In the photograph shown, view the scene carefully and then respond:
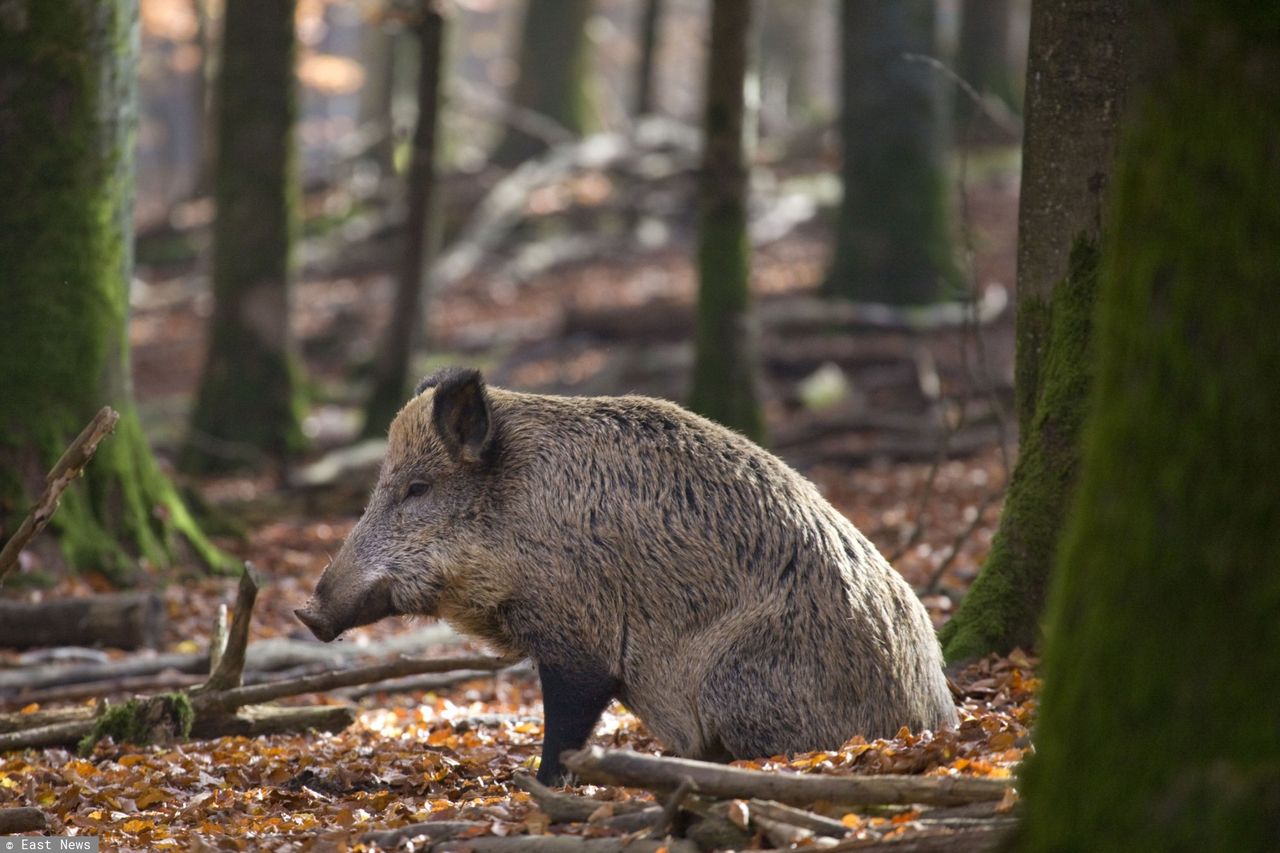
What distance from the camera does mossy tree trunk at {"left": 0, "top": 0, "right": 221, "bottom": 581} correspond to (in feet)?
31.6

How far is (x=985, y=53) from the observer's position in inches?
1135

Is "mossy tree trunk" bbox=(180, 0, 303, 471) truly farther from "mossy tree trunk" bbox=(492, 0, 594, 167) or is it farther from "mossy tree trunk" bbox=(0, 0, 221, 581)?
"mossy tree trunk" bbox=(492, 0, 594, 167)

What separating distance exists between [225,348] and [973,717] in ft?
38.0

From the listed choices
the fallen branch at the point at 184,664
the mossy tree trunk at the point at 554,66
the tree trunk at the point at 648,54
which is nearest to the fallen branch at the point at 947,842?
the fallen branch at the point at 184,664

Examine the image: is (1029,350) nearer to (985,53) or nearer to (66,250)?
(66,250)

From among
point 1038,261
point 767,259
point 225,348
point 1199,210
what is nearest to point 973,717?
point 1038,261

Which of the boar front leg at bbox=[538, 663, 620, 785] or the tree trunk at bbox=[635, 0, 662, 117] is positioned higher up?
the tree trunk at bbox=[635, 0, 662, 117]

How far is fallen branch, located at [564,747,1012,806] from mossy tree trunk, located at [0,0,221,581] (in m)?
6.85

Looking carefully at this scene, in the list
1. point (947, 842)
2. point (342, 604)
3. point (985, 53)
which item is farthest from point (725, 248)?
point (985, 53)

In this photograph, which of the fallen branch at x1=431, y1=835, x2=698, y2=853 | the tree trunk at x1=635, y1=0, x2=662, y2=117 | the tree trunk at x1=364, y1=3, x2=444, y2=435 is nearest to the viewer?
the fallen branch at x1=431, y1=835, x2=698, y2=853

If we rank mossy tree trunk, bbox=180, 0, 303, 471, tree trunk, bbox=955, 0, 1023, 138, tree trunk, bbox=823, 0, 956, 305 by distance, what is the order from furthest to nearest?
tree trunk, bbox=955, 0, 1023, 138 < tree trunk, bbox=823, 0, 956, 305 < mossy tree trunk, bbox=180, 0, 303, 471

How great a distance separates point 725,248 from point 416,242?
4.49m

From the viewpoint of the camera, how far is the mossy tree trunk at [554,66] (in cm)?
3131

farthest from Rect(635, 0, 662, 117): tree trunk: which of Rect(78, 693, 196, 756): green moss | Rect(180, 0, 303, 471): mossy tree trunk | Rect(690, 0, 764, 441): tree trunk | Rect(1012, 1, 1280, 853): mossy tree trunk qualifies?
Rect(1012, 1, 1280, 853): mossy tree trunk
